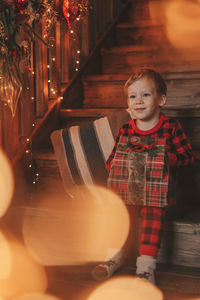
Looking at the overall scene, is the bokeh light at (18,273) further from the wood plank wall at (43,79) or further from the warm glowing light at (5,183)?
the wood plank wall at (43,79)

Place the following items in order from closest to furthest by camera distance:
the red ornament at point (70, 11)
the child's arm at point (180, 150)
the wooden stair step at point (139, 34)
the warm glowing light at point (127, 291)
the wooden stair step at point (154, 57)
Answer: the warm glowing light at point (127, 291) → the child's arm at point (180, 150) → the red ornament at point (70, 11) → the wooden stair step at point (154, 57) → the wooden stair step at point (139, 34)

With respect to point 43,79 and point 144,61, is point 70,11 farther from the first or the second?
point 144,61

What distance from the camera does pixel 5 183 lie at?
1.91 metres

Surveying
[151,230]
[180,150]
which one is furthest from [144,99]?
[151,230]

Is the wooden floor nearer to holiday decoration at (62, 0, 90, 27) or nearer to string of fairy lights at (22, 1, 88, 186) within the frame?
string of fairy lights at (22, 1, 88, 186)

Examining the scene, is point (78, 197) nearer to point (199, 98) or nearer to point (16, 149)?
point (16, 149)

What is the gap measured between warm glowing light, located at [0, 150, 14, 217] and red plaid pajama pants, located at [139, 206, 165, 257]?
74 centimetres

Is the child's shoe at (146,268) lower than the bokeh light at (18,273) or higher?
higher

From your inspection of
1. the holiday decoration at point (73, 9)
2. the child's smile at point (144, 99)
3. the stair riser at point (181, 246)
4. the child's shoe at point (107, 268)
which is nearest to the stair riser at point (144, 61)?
the holiday decoration at point (73, 9)

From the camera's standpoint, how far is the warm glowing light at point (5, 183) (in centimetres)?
187

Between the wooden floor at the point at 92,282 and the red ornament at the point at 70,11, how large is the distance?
1.40 meters

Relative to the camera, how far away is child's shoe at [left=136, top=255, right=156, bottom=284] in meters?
1.39

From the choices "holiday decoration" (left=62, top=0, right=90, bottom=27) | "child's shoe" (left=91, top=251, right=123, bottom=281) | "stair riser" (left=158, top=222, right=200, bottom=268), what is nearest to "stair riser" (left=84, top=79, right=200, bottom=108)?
"holiday decoration" (left=62, top=0, right=90, bottom=27)

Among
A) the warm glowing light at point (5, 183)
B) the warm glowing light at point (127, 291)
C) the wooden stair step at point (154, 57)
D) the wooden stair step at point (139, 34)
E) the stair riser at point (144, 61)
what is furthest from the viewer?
the wooden stair step at point (139, 34)
